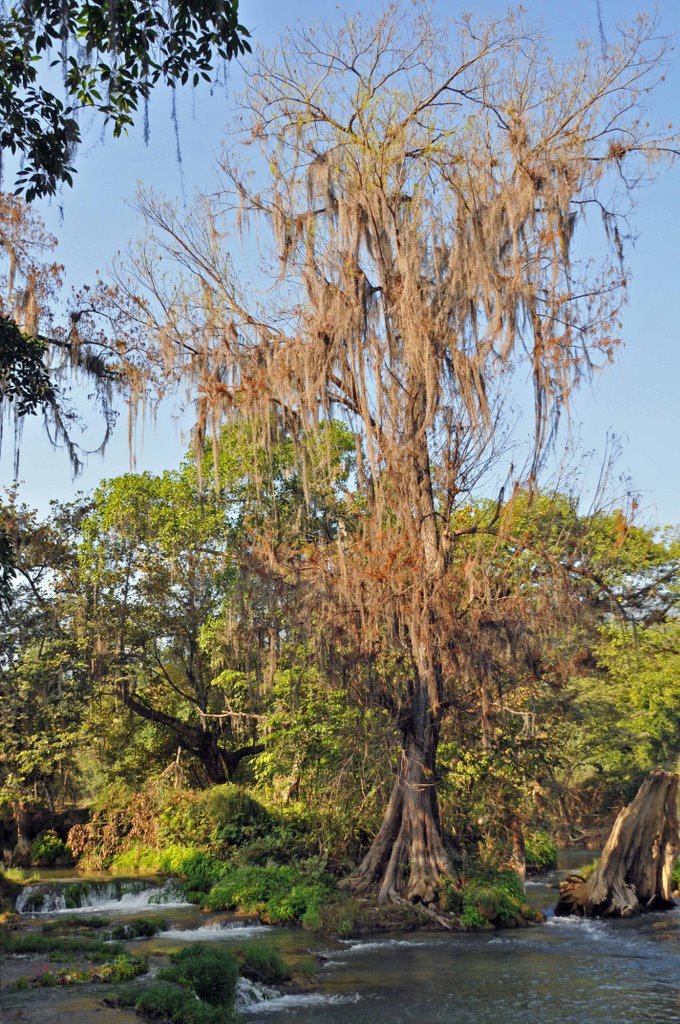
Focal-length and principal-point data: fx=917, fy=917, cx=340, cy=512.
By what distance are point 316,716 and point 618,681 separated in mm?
19257

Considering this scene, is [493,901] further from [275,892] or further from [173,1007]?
[173,1007]

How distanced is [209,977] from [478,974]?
4228 mm

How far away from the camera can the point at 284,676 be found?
21500mm

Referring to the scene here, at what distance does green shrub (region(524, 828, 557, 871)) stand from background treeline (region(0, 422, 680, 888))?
0.34ft

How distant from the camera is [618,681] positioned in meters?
36.2

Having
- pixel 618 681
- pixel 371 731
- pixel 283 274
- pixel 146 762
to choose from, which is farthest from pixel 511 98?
pixel 618 681

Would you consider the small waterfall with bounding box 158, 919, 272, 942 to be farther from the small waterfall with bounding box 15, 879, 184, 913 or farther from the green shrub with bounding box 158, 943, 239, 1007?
the green shrub with bounding box 158, 943, 239, 1007

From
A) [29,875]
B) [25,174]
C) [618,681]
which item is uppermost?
[25,174]

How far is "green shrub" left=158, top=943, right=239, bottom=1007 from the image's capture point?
35.7 feet

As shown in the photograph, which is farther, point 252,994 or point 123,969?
point 252,994

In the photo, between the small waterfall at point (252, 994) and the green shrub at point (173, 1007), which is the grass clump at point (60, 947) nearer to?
the small waterfall at point (252, 994)

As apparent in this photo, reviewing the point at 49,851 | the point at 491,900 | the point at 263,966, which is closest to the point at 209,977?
the point at 263,966

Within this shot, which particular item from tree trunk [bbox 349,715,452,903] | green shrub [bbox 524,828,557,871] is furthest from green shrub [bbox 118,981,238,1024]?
green shrub [bbox 524,828,557,871]

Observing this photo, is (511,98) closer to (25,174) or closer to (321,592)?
(321,592)
